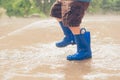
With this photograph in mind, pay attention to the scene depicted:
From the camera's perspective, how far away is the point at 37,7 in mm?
10133

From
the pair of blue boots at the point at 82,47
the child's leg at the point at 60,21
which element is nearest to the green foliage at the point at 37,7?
the child's leg at the point at 60,21

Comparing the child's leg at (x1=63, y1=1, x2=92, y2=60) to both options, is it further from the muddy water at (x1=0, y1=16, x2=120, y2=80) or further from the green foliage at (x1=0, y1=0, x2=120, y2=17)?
the green foliage at (x1=0, y1=0, x2=120, y2=17)

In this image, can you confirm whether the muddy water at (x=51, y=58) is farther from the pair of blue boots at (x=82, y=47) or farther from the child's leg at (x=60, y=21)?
the child's leg at (x=60, y=21)

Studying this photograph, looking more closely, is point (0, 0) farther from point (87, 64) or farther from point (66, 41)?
point (87, 64)

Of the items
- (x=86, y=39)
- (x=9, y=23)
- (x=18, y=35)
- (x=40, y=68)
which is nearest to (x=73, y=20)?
(x=86, y=39)

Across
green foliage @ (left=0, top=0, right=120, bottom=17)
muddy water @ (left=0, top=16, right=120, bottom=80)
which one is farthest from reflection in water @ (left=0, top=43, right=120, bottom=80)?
green foliage @ (left=0, top=0, right=120, bottom=17)

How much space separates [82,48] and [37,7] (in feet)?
19.0

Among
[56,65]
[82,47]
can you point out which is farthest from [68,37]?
[56,65]

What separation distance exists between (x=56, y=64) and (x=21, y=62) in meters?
0.45

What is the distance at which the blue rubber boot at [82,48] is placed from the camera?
446 cm

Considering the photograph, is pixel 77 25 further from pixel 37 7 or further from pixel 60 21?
pixel 37 7

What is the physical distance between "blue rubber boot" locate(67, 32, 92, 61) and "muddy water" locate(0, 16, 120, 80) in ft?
0.25

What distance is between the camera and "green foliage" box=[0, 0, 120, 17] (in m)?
9.70

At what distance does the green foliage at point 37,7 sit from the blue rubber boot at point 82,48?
541cm
